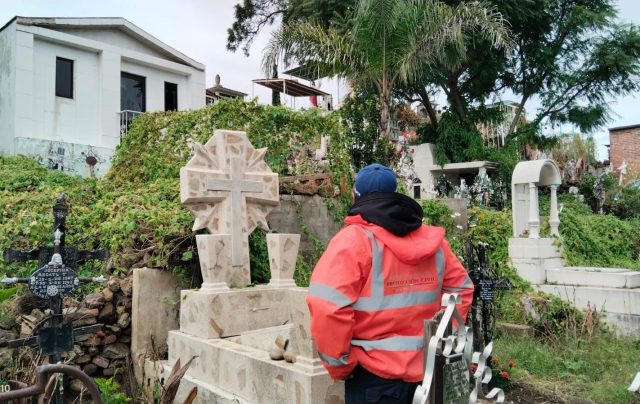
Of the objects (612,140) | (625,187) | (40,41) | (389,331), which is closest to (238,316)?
(389,331)

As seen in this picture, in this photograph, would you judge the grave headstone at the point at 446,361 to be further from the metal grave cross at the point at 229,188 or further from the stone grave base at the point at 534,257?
the stone grave base at the point at 534,257

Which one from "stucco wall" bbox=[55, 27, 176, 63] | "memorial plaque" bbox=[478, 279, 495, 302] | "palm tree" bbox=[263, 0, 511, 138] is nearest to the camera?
"memorial plaque" bbox=[478, 279, 495, 302]

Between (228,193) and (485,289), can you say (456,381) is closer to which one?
(485,289)

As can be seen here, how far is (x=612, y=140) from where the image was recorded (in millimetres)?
27953

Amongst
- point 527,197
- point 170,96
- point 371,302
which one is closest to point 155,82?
point 170,96

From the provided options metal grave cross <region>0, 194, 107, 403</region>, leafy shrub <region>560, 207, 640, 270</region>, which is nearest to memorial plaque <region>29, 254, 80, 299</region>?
metal grave cross <region>0, 194, 107, 403</region>

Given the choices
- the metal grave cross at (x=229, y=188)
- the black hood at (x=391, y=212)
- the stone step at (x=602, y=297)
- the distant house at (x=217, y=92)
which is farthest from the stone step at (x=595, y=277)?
the distant house at (x=217, y=92)

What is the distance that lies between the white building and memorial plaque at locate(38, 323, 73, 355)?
493 inches

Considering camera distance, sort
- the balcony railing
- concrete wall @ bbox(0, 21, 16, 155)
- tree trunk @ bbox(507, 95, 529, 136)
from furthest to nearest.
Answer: tree trunk @ bbox(507, 95, 529, 136)
the balcony railing
concrete wall @ bbox(0, 21, 16, 155)

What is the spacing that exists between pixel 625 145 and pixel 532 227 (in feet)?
72.4

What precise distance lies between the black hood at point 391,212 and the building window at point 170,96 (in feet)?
54.8

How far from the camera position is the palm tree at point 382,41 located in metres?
11.4

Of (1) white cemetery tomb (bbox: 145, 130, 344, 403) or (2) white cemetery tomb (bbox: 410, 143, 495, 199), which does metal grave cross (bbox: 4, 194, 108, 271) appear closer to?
(1) white cemetery tomb (bbox: 145, 130, 344, 403)

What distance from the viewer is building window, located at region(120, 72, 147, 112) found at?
1720 centimetres
